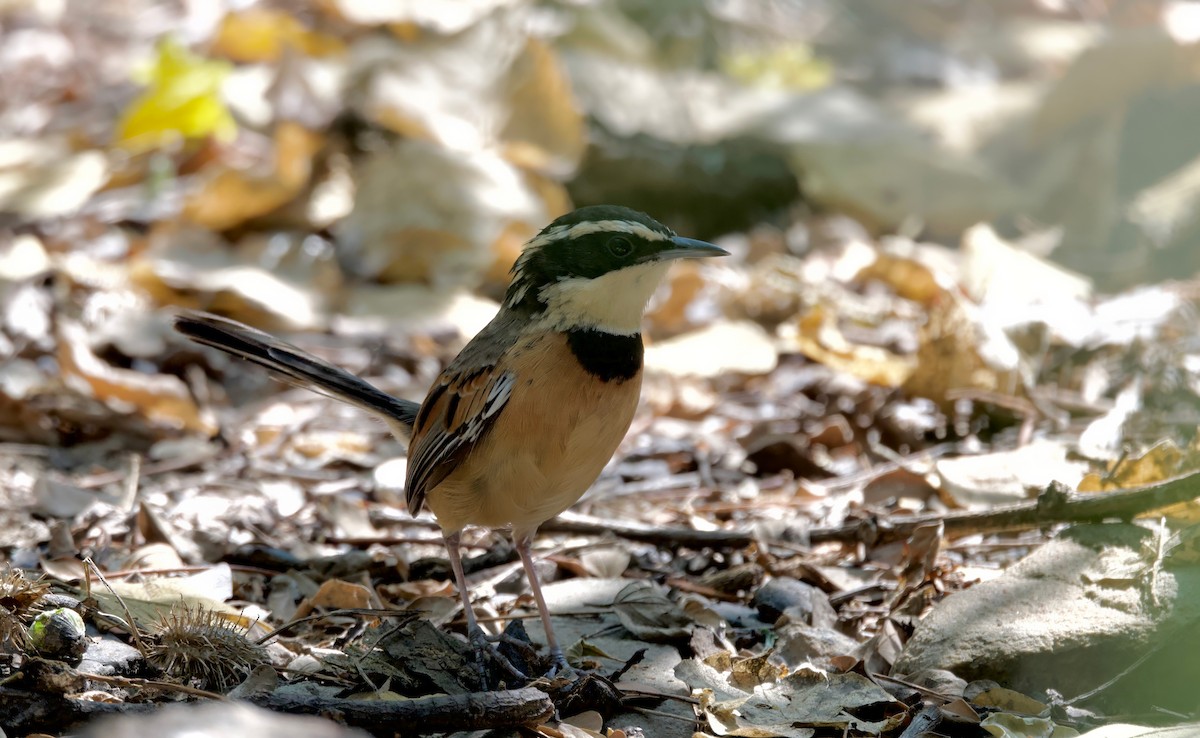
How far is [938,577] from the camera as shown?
15.6 feet

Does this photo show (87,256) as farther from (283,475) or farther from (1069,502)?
(1069,502)

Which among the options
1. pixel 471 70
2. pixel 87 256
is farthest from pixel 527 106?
pixel 87 256

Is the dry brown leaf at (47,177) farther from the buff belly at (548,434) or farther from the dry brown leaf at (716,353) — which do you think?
the buff belly at (548,434)

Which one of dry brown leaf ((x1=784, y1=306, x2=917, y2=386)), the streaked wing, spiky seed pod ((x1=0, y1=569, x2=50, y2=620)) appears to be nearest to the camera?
spiky seed pod ((x1=0, y1=569, x2=50, y2=620))

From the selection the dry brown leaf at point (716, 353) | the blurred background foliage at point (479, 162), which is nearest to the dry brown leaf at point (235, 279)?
the blurred background foliage at point (479, 162)

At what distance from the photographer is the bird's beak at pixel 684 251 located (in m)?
4.61

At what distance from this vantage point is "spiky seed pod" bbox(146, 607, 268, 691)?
3.75 m

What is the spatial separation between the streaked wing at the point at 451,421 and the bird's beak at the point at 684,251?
72 centimetres

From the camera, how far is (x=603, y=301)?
15.1 ft

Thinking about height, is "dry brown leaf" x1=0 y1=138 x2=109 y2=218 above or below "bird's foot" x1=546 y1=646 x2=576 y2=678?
above

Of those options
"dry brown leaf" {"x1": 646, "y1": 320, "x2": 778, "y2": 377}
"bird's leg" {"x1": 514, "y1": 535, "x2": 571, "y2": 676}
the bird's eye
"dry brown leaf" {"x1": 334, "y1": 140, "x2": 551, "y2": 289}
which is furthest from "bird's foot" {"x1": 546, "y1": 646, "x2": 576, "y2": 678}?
"dry brown leaf" {"x1": 334, "y1": 140, "x2": 551, "y2": 289}

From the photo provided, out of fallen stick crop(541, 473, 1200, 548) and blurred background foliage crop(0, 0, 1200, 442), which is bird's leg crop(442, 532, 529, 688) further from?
blurred background foliage crop(0, 0, 1200, 442)

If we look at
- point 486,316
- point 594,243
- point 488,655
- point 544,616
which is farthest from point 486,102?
point 488,655

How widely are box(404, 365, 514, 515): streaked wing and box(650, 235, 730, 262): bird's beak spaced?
72 cm
